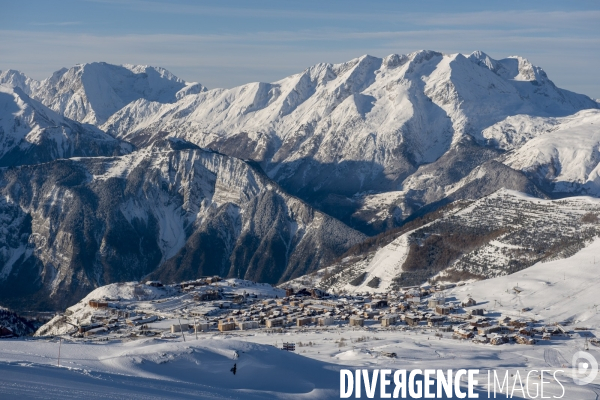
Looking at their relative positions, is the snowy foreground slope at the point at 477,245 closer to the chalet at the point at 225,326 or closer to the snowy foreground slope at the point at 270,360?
the snowy foreground slope at the point at 270,360

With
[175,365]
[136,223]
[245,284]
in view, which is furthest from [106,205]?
[175,365]

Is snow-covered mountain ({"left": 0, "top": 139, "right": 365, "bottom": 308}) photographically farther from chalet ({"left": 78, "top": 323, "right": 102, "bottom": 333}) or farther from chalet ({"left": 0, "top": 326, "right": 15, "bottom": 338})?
chalet ({"left": 0, "top": 326, "right": 15, "bottom": 338})

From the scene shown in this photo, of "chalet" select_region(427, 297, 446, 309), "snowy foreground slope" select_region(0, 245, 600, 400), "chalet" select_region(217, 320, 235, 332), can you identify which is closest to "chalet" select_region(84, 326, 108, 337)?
"snowy foreground slope" select_region(0, 245, 600, 400)

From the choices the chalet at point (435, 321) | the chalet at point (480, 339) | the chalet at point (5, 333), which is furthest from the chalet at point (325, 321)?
the chalet at point (5, 333)

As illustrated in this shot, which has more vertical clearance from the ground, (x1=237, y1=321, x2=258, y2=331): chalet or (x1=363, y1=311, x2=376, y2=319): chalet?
(x1=363, y1=311, x2=376, y2=319): chalet

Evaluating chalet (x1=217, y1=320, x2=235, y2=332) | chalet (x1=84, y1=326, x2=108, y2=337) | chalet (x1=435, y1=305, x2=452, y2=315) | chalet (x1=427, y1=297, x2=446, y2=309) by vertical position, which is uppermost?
chalet (x1=427, y1=297, x2=446, y2=309)

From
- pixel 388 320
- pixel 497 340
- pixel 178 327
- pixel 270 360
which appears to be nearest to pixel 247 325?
pixel 178 327
